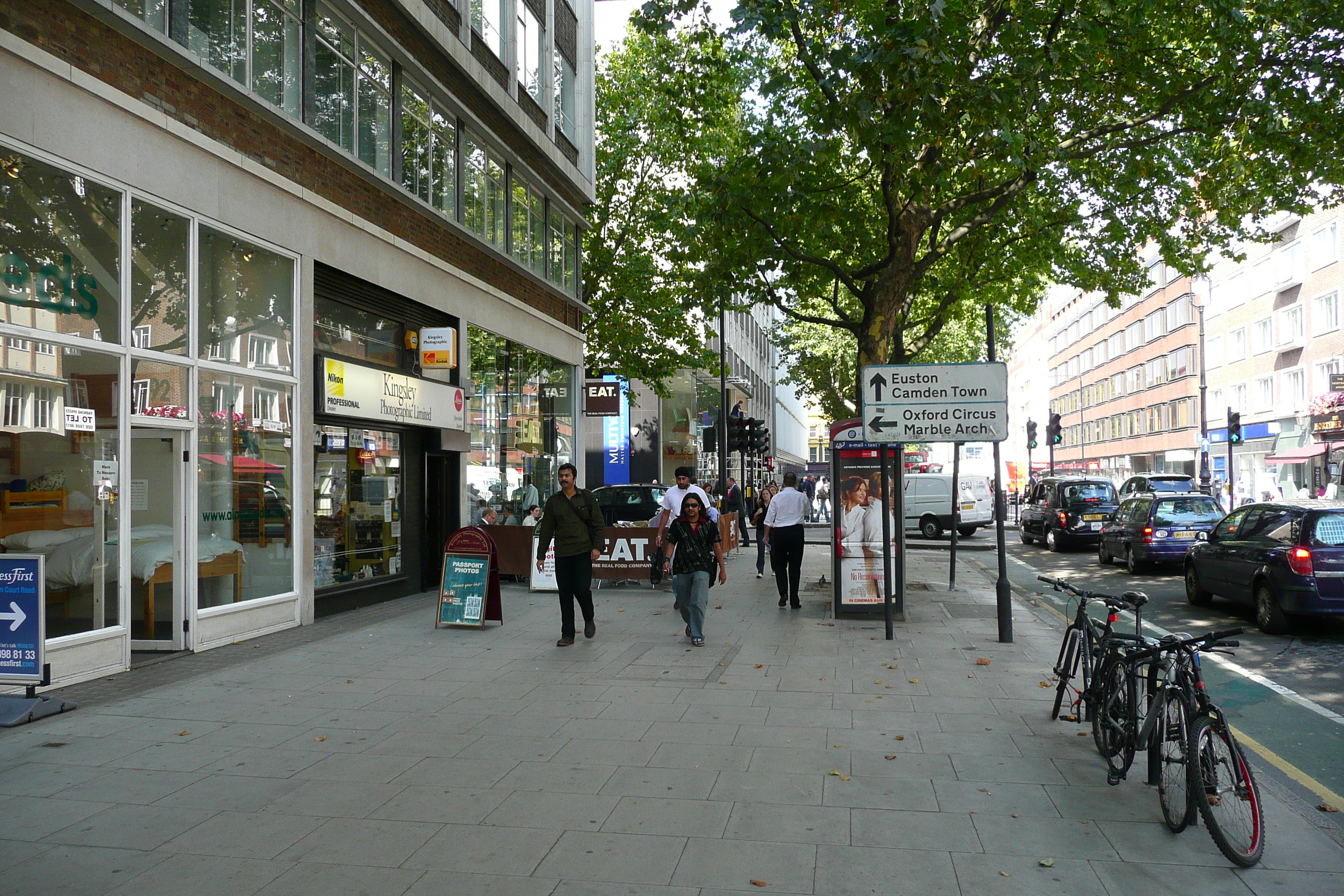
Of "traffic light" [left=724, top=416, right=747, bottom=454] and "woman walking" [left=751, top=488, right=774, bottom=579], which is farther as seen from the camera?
"traffic light" [left=724, top=416, right=747, bottom=454]

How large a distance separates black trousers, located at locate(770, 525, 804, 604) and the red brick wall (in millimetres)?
6743

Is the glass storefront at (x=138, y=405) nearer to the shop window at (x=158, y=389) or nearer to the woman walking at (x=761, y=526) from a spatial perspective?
the shop window at (x=158, y=389)

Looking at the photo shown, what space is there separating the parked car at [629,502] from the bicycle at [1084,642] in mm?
13263

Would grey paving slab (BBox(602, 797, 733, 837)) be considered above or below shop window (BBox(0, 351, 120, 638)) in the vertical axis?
below

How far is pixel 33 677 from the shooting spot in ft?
24.0

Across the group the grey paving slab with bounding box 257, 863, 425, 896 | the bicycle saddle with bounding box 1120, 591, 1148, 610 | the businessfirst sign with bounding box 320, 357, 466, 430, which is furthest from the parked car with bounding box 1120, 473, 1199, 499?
the grey paving slab with bounding box 257, 863, 425, 896

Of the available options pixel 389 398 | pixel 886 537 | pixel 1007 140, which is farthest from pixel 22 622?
pixel 1007 140

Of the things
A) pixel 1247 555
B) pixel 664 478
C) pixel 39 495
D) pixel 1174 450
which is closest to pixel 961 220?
pixel 1247 555

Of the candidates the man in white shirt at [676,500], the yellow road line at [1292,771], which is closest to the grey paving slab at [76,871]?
the yellow road line at [1292,771]

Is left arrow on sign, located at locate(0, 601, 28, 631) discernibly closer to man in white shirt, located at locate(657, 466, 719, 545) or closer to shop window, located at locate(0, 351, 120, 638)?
shop window, located at locate(0, 351, 120, 638)

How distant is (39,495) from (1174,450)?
5891 cm

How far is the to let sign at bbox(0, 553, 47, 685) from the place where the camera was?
7.25m

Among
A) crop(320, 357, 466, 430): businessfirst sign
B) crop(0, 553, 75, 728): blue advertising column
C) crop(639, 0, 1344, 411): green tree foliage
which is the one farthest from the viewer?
crop(320, 357, 466, 430): businessfirst sign

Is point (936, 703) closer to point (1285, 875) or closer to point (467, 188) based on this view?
point (1285, 875)
